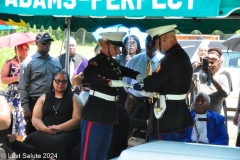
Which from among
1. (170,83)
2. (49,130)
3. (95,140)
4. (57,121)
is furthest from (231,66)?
(170,83)

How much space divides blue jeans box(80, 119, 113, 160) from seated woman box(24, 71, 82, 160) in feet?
1.74

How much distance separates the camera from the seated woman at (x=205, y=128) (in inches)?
252

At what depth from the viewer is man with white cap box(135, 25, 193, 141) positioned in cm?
502

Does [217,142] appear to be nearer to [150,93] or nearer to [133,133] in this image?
[133,133]

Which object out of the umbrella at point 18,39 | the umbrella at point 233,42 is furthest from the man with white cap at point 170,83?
the umbrella at point 18,39

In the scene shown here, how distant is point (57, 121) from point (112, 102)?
3.53 feet

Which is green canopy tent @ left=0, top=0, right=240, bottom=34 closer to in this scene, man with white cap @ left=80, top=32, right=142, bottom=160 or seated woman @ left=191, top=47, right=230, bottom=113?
man with white cap @ left=80, top=32, right=142, bottom=160

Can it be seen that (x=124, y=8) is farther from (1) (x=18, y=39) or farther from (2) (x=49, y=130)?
(1) (x=18, y=39)

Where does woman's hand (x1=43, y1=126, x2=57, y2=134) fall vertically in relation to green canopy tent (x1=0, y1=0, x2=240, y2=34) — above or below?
below

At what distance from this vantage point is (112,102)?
577 cm

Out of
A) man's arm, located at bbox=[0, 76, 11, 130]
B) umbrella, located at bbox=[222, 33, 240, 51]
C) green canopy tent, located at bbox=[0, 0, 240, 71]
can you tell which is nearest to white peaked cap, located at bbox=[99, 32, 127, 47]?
green canopy tent, located at bbox=[0, 0, 240, 71]

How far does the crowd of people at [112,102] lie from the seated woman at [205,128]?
12 mm

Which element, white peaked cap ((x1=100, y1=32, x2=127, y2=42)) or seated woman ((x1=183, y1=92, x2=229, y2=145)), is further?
seated woman ((x1=183, y1=92, x2=229, y2=145))

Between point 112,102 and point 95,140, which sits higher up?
point 112,102
